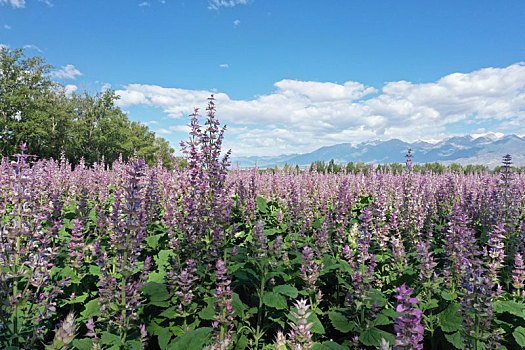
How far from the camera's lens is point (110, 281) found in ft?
10.5

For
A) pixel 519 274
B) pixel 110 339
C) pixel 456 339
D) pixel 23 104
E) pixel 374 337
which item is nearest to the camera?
pixel 110 339

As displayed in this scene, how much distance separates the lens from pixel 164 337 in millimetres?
3398

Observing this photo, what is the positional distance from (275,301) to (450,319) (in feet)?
7.57

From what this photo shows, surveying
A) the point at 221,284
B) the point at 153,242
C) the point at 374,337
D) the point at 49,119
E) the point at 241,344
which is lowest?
the point at 241,344

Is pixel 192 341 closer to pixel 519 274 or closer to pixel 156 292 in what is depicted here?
pixel 156 292

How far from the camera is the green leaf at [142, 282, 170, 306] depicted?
3.58 meters

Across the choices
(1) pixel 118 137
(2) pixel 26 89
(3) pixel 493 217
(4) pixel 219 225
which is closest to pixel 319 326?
(4) pixel 219 225

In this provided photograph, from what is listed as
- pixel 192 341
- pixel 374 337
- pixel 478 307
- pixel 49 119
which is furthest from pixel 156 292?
pixel 49 119

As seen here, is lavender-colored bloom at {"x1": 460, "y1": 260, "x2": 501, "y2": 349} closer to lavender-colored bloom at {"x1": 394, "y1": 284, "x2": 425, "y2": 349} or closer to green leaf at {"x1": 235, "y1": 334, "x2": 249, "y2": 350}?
lavender-colored bloom at {"x1": 394, "y1": 284, "x2": 425, "y2": 349}

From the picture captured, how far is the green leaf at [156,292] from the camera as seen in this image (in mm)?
3576

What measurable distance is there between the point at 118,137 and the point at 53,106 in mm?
15035

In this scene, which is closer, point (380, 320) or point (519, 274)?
point (380, 320)

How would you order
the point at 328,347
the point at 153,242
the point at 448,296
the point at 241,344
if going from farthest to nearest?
the point at 153,242
the point at 448,296
the point at 241,344
the point at 328,347

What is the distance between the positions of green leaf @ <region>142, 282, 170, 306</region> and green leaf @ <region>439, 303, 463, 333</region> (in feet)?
11.8
